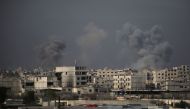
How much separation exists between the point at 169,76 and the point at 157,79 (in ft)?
6.35

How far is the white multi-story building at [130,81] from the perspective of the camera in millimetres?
86312

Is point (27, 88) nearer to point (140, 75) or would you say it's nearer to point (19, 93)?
point (19, 93)

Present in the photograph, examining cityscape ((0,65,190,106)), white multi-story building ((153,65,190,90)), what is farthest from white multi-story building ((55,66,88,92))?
white multi-story building ((153,65,190,90))

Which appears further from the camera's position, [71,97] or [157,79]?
[157,79]

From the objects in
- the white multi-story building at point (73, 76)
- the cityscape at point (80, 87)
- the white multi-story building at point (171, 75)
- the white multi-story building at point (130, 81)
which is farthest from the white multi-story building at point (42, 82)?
the white multi-story building at point (171, 75)

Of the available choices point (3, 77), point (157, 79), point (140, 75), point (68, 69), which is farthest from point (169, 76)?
point (3, 77)

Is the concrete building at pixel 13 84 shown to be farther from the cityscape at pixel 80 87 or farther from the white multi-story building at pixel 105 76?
the white multi-story building at pixel 105 76

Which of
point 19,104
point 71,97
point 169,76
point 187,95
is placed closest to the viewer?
point 19,104

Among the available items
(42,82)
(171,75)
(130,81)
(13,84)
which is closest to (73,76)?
(42,82)

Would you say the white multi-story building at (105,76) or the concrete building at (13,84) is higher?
the white multi-story building at (105,76)

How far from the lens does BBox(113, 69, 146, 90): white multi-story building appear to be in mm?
86312

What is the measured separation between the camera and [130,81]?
86.8m

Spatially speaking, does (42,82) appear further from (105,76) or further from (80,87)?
(105,76)

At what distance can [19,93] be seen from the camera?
72250 millimetres
